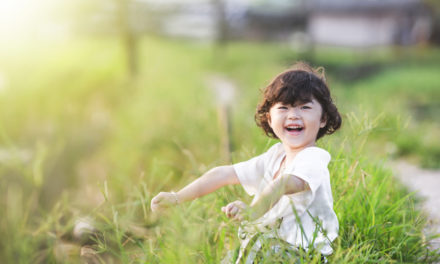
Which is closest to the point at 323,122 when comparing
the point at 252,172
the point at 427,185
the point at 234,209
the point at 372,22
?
the point at 252,172

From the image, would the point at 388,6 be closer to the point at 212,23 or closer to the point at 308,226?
the point at 212,23

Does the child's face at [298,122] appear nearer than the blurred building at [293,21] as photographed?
Yes

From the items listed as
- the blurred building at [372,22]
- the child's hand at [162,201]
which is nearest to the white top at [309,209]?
the child's hand at [162,201]

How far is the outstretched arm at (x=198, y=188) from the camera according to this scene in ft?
4.69

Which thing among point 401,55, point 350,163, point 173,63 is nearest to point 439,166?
point 350,163

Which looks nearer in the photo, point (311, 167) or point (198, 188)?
point (311, 167)

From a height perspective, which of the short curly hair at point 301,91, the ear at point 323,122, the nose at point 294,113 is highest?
the short curly hair at point 301,91

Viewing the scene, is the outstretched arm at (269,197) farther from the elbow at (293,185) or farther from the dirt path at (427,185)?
the dirt path at (427,185)

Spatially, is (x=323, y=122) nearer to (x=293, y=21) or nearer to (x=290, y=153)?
(x=290, y=153)

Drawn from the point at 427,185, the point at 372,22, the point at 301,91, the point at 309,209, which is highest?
the point at 301,91

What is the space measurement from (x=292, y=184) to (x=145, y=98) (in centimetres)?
445

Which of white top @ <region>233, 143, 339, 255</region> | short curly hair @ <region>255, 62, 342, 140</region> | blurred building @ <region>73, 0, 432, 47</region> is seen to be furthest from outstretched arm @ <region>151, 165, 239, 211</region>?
blurred building @ <region>73, 0, 432, 47</region>

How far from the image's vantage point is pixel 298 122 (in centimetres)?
145

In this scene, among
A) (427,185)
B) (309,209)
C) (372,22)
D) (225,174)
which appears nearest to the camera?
(309,209)
